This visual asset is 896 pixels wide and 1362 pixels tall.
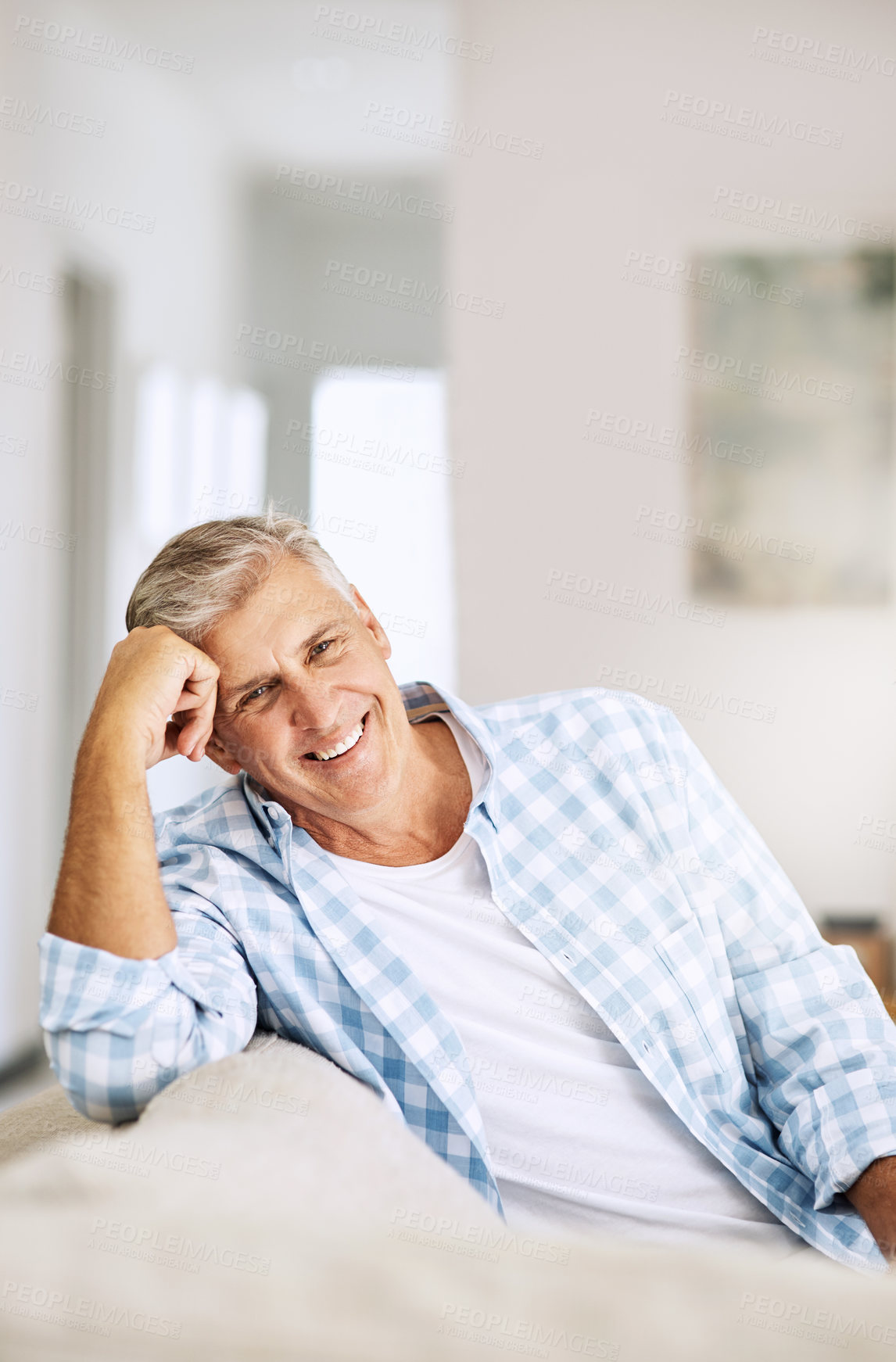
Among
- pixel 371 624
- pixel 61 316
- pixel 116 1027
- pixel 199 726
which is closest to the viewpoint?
pixel 116 1027

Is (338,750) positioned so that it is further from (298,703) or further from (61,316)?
(61,316)

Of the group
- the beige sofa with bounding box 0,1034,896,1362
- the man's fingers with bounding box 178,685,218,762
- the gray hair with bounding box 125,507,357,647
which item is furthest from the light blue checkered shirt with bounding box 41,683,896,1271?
the beige sofa with bounding box 0,1034,896,1362

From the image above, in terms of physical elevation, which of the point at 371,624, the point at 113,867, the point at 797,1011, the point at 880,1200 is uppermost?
the point at 371,624

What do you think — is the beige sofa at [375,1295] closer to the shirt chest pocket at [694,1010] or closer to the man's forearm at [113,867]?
the man's forearm at [113,867]

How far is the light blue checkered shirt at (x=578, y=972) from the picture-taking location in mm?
1009

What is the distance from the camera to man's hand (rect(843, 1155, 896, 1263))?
1039 mm

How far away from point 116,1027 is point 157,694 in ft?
1.17

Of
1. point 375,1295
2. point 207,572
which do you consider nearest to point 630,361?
point 207,572

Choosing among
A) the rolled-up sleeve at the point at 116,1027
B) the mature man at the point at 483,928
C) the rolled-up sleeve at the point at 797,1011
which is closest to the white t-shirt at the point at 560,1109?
the mature man at the point at 483,928

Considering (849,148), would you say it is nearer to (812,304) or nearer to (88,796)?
(812,304)

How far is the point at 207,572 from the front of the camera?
1.23 metres

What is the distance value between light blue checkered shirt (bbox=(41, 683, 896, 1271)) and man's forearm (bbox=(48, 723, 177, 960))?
0.08ft

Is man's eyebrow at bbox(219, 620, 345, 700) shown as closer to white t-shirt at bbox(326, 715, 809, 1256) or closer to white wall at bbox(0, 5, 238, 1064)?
white t-shirt at bbox(326, 715, 809, 1256)

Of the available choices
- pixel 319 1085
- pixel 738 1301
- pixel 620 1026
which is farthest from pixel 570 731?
pixel 738 1301
